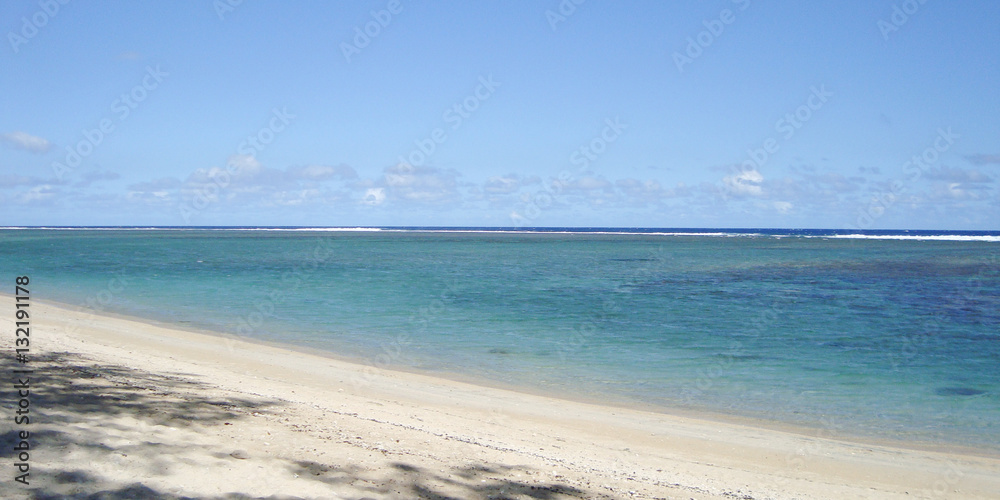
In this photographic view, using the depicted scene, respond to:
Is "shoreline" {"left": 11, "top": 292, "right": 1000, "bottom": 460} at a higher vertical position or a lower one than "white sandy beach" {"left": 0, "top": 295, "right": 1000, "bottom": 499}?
lower

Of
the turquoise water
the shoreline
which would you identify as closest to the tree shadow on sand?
the shoreline

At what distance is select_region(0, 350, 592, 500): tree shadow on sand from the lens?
5.00 metres

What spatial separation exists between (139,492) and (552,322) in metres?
15.6

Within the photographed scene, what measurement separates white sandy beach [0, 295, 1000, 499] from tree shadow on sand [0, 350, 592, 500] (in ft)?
0.06

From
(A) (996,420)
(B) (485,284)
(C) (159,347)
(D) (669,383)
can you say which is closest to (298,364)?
(C) (159,347)

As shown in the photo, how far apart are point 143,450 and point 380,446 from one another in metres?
2.16

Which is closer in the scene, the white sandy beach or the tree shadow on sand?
the tree shadow on sand

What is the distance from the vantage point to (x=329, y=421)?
25.6 feet

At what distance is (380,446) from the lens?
6812 millimetres

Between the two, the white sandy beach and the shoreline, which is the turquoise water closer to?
the shoreline

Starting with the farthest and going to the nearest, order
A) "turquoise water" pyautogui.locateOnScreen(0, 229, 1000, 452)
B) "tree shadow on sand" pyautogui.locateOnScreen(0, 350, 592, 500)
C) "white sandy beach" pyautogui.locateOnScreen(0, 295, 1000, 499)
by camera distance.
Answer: "turquoise water" pyautogui.locateOnScreen(0, 229, 1000, 452), "white sandy beach" pyautogui.locateOnScreen(0, 295, 1000, 499), "tree shadow on sand" pyautogui.locateOnScreen(0, 350, 592, 500)

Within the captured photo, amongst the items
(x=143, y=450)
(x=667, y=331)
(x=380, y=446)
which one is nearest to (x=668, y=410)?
(x=380, y=446)

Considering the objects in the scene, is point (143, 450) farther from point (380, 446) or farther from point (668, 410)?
point (668, 410)

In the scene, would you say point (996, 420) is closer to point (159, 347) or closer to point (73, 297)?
point (159, 347)
